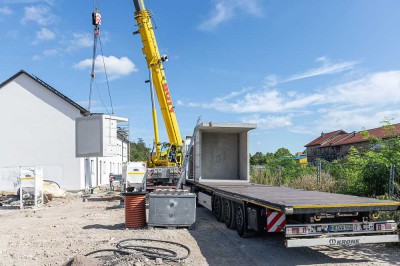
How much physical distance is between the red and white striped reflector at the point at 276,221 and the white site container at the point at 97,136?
7222mm

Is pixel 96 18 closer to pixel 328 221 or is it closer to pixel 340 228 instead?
pixel 328 221

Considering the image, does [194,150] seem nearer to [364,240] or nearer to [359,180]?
[359,180]

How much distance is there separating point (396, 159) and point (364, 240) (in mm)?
6929

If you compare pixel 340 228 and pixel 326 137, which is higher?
pixel 326 137

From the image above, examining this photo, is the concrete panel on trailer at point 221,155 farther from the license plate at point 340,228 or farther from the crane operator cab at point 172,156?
the license plate at point 340,228

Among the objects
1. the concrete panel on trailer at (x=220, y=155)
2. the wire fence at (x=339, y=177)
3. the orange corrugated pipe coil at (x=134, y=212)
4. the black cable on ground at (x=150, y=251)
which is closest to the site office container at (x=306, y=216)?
the black cable on ground at (x=150, y=251)

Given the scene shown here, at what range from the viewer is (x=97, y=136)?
44.8 feet

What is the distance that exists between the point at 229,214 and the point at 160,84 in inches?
380

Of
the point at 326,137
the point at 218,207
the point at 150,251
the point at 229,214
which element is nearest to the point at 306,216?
the point at 150,251

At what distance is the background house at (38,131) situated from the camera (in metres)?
27.1

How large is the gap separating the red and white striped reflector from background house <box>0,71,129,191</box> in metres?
20.6

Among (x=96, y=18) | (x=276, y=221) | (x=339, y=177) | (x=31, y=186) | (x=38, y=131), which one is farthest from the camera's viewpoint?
(x=38, y=131)

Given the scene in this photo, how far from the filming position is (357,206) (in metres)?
7.34

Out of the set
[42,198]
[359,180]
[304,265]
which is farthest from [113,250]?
[42,198]
